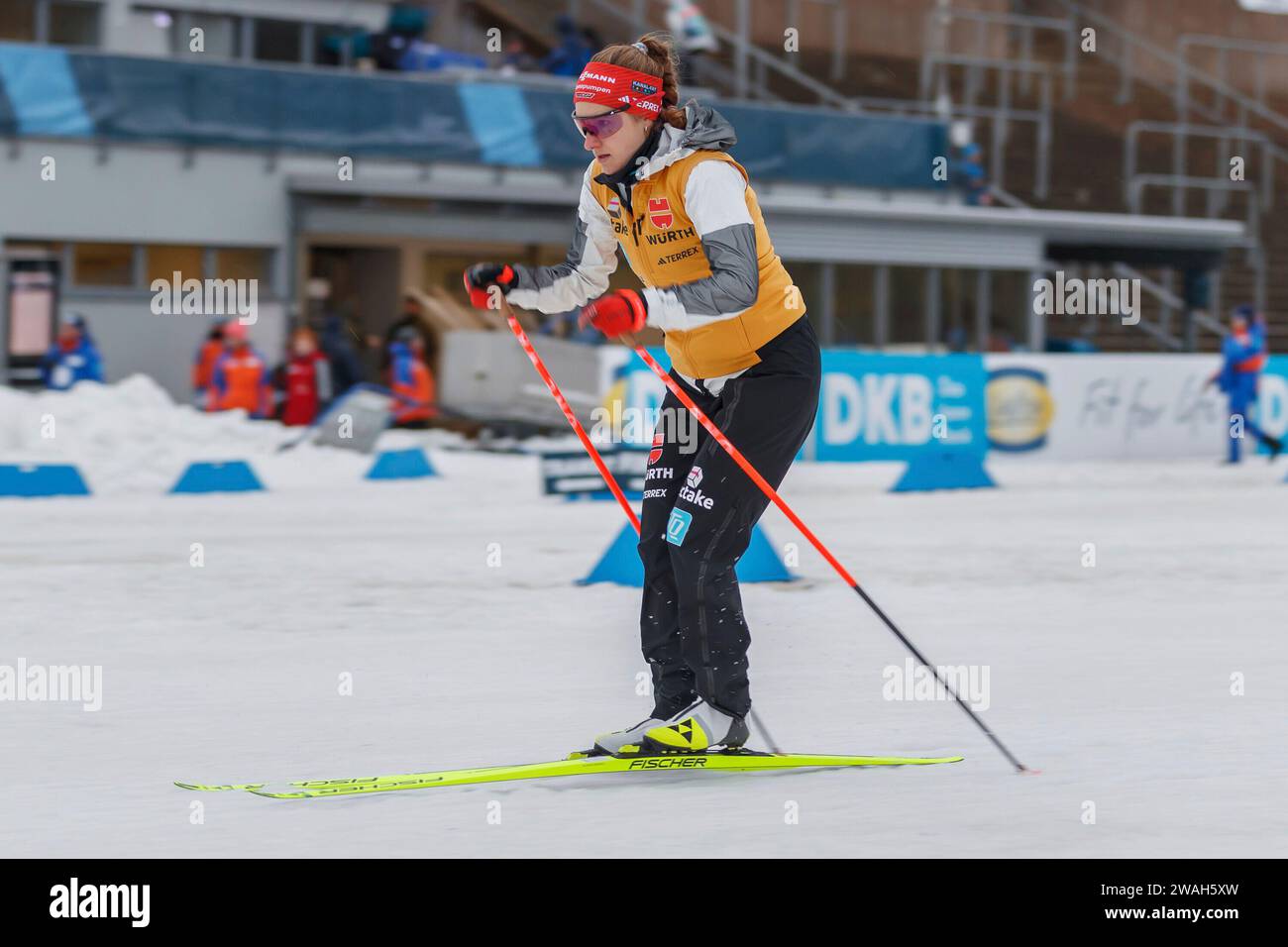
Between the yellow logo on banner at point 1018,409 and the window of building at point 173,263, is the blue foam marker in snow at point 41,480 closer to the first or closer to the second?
the window of building at point 173,263

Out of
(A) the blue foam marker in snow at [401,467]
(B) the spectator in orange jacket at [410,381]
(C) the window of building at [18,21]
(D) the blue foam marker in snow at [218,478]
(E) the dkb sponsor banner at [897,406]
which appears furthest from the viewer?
(C) the window of building at [18,21]

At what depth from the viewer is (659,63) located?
4.46 m

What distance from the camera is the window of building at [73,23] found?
70.3 ft

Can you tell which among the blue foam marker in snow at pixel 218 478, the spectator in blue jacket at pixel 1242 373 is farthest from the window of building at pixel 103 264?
the spectator in blue jacket at pixel 1242 373

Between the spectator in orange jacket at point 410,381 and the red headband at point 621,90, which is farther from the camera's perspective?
the spectator in orange jacket at point 410,381

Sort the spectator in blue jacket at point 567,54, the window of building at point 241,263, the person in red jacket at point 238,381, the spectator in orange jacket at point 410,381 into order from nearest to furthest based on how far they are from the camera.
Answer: the person in red jacket at point 238,381 < the spectator in orange jacket at point 410,381 < the window of building at point 241,263 < the spectator in blue jacket at point 567,54

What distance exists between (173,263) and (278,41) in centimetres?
331

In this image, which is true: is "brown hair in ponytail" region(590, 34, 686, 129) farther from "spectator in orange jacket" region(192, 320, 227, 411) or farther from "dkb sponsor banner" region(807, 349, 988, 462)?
"spectator in orange jacket" region(192, 320, 227, 411)

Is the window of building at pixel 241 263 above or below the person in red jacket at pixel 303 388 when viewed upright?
above

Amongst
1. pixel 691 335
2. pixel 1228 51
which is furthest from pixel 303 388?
pixel 1228 51

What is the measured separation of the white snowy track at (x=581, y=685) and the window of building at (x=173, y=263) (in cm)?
979

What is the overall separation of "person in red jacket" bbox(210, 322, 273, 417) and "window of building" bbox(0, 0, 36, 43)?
229 inches
